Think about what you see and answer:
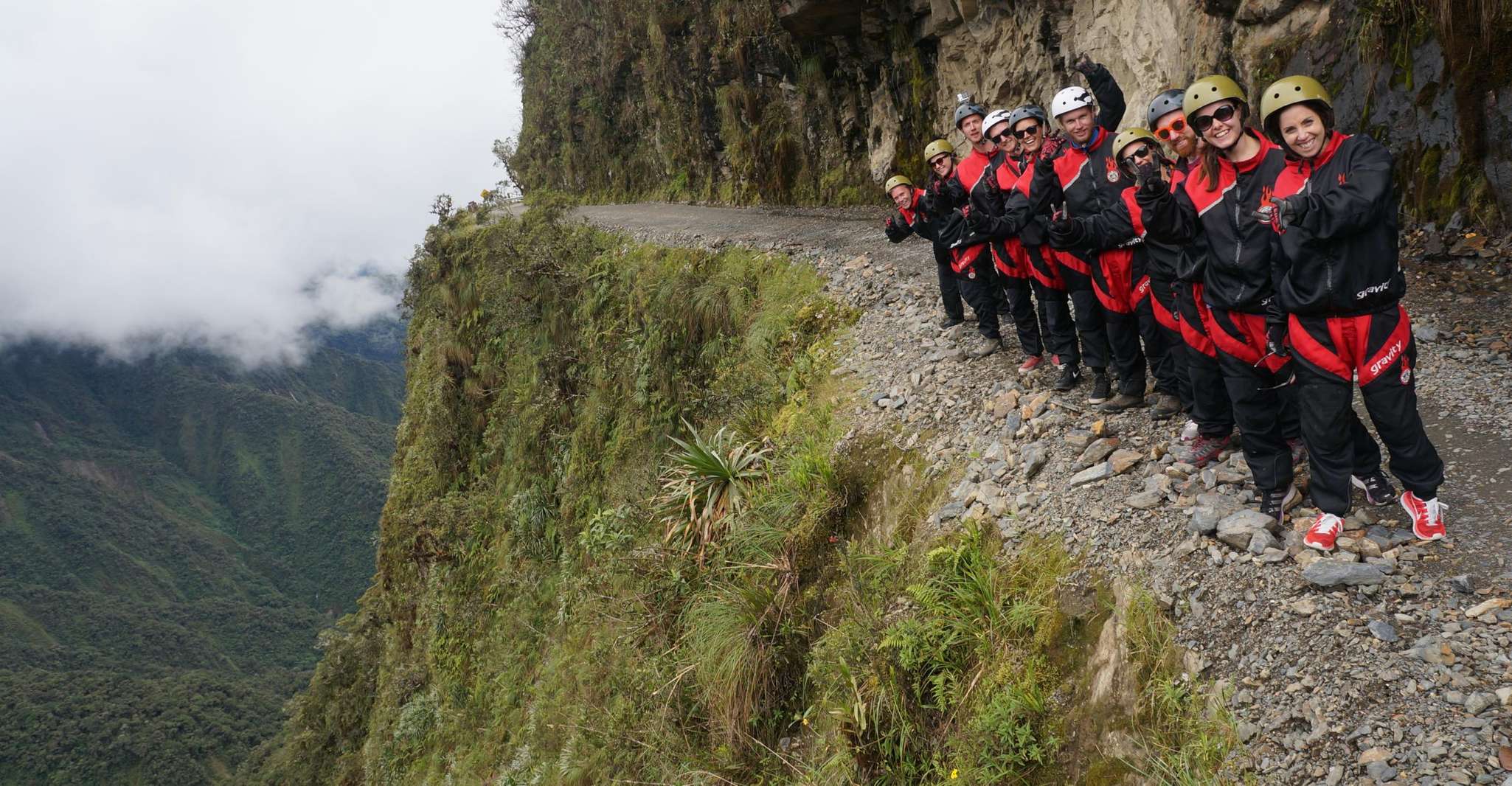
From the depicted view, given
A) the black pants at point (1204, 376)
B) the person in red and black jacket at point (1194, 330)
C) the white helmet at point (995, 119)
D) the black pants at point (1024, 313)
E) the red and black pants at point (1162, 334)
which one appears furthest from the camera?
the black pants at point (1024, 313)

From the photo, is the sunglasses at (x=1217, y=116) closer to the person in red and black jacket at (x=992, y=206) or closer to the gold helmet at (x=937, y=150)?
the person in red and black jacket at (x=992, y=206)

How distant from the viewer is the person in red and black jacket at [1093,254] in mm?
5141

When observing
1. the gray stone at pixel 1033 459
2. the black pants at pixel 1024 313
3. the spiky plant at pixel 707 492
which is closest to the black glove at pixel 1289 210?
the gray stone at pixel 1033 459

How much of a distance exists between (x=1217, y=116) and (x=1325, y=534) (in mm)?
1983

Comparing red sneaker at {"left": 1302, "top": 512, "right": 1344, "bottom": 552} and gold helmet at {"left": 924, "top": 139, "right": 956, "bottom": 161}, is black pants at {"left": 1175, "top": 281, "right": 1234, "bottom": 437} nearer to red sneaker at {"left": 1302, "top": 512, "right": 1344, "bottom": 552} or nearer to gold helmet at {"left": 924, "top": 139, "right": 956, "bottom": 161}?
red sneaker at {"left": 1302, "top": 512, "right": 1344, "bottom": 552}

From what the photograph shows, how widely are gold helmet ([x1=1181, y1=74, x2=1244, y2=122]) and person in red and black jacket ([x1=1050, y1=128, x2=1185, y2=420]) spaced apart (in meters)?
0.58

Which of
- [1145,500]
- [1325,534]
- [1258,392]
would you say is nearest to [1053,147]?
[1258,392]

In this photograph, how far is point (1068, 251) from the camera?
5.49 meters

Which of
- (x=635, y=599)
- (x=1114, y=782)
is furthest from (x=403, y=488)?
(x=1114, y=782)

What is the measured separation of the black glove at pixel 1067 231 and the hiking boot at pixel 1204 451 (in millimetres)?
1383

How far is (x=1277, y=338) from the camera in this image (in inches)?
149

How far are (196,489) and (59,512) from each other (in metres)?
27.5

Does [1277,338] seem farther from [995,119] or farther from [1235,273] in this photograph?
[995,119]

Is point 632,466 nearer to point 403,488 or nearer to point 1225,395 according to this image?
point 1225,395
